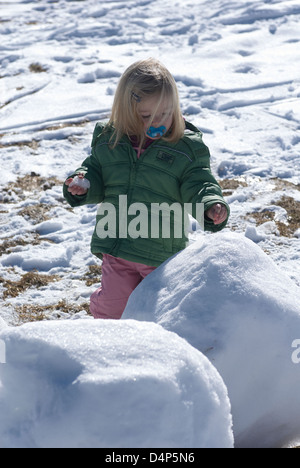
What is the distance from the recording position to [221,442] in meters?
1.67

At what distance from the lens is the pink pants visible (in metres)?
2.90

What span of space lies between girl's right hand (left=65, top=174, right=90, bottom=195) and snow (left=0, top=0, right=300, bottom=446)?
70cm

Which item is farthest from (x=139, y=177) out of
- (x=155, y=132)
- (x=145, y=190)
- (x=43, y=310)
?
(x=43, y=310)

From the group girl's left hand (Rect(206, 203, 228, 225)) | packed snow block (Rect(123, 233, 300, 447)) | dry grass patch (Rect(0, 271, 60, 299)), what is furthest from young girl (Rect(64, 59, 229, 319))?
dry grass patch (Rect(0, 271, 60, 299))

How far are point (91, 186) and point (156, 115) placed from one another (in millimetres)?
429

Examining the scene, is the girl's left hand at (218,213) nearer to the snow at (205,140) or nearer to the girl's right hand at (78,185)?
the snow at (205,140)

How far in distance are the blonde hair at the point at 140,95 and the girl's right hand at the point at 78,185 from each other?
0.70 feet

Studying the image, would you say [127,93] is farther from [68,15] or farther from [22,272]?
[68,15]

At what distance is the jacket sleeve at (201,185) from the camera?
2.58 meters

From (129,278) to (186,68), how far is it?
468 cm

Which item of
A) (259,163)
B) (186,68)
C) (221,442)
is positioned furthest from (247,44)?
(221,442)

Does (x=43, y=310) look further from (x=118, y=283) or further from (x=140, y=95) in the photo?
(x=140, y=95)

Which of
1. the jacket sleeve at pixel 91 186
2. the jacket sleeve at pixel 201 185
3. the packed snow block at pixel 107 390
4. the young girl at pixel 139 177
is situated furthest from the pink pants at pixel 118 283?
the packed snow block at pixel 107 390

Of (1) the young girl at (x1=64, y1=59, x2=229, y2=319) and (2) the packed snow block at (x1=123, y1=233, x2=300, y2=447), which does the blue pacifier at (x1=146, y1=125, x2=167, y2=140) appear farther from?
(2) the packed snow block at (x1=123, y1=233, x2=300, y2=447)
